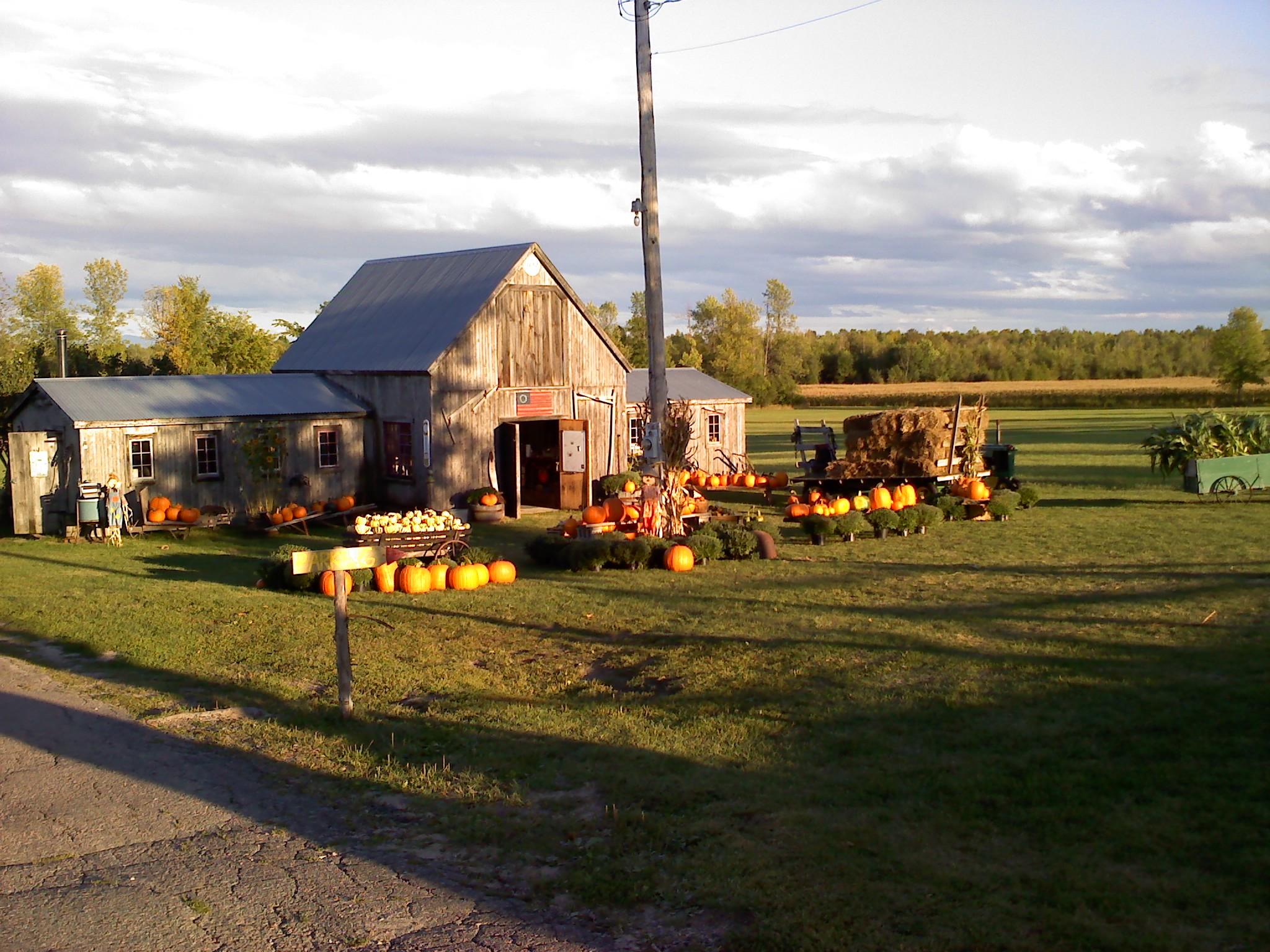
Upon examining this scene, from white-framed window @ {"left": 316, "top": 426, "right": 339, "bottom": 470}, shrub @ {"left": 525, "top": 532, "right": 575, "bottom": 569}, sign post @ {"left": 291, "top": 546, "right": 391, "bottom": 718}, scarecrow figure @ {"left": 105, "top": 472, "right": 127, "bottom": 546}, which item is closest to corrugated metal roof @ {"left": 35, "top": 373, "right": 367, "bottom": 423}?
white-framed window @ {"left": 316, "top": 426, "right": 339, "bottom": 470}

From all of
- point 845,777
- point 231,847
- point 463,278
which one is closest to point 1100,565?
point 845,777

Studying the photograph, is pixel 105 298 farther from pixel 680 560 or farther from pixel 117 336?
pixel 680 560

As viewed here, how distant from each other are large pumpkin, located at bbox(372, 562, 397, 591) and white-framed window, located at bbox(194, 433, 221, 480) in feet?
33.4

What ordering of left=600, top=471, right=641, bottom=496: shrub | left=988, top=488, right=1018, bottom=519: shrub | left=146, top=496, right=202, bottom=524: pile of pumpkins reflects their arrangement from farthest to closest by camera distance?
left=600, top=471, right=641, bottom=496: shrub
left=146, top=496, right=202, bottom=524: pile of pumpkins
left=988, top=488, right=1018, bottom=519: shrub

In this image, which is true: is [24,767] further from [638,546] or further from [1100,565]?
[1100,565]

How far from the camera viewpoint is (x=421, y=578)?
15.9 meters

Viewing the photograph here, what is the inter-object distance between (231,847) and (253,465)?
19244 mm

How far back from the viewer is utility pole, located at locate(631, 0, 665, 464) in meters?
18.7

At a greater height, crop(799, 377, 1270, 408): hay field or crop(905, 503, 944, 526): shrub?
crop(799, 377, 1270, 408): hay field

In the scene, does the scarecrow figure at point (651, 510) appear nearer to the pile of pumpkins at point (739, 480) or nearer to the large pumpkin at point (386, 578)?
the large pumpkin at point (386, 578)

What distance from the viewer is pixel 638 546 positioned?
17.5m

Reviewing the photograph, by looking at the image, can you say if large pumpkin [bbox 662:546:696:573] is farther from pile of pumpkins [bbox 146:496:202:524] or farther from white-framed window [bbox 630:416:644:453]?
white-framed window [bbox 630:416:644:453]

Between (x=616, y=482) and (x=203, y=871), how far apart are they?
67.0 feet

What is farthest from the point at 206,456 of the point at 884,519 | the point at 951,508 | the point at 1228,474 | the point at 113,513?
the point at 1228,474
